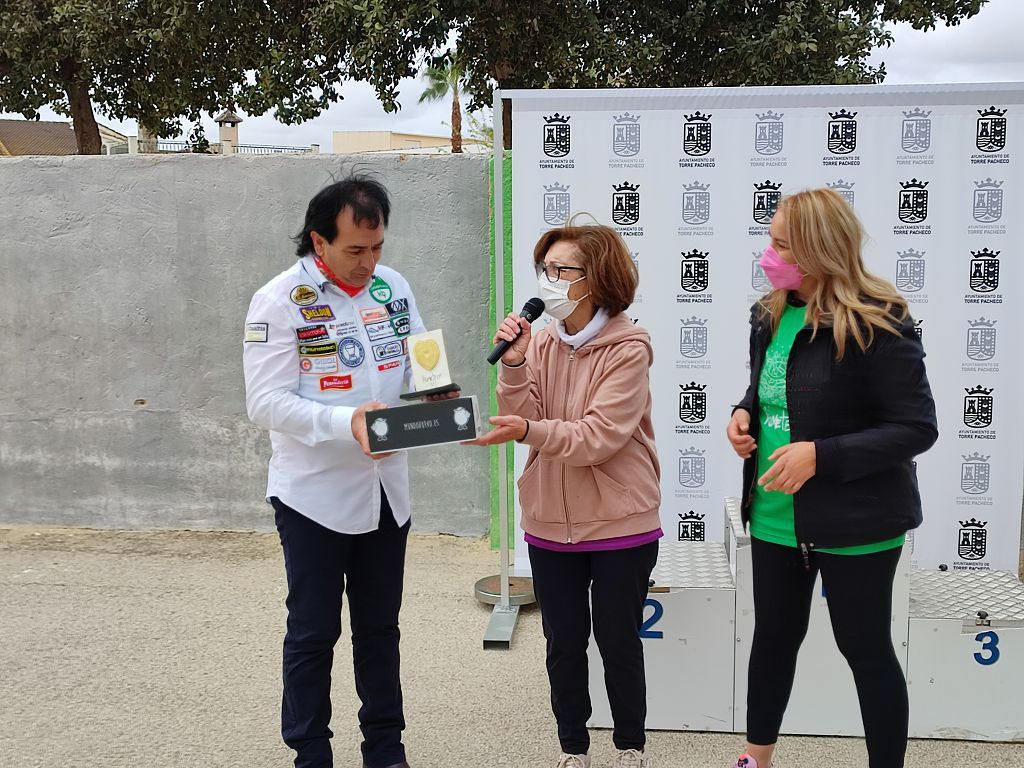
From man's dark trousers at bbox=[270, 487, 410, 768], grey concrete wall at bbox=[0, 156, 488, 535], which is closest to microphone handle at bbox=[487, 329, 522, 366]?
man's dark trousers at bbox=[270, 487, 410, 768]

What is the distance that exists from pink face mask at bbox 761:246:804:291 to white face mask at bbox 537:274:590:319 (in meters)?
0.49

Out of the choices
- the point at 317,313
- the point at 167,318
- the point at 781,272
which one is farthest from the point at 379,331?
the point at 167,318

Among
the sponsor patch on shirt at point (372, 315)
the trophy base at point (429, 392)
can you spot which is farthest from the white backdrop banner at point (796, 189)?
the trophy base at point (429, 392)

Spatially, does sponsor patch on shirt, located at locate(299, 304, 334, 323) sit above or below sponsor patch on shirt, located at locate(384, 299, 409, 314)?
below

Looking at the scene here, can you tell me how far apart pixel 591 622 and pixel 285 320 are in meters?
1.22

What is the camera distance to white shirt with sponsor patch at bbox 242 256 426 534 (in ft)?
8.41

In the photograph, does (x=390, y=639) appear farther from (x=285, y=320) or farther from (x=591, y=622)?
(x=285, y=320)

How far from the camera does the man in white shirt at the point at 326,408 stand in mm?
2572

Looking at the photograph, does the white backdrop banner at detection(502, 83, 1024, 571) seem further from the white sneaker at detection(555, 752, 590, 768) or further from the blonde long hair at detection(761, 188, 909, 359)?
the blonde long hair at detection(761, 188, 909, 359)

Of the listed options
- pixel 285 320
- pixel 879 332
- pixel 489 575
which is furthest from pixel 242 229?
pixel 879 332

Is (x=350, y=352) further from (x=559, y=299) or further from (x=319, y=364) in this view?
(x=559, y=299)

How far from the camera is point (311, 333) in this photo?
2.60m

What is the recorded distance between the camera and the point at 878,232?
4086 millimetres

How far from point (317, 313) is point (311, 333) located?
57 mm
